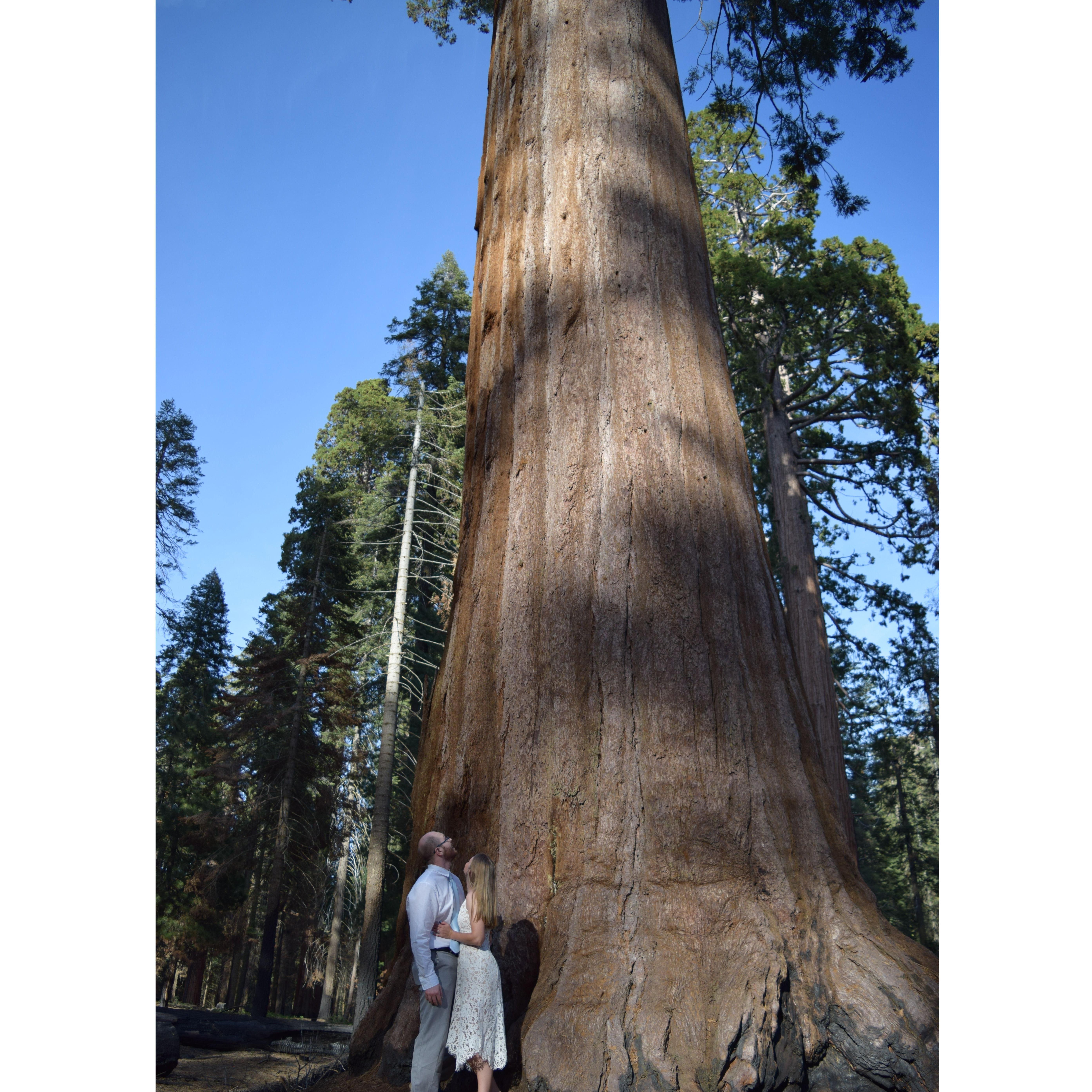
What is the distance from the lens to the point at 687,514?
329cm

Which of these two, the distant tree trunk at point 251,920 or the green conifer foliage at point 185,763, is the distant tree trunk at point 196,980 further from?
the green conifer foliage at point 185,763

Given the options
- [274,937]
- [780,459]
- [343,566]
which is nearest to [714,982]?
[780,459]

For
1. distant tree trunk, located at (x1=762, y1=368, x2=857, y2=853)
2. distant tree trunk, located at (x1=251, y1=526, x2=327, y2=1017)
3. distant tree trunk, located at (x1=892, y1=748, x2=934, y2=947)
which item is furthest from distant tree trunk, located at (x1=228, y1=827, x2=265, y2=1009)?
distant tree trunk, located at (x1=892, y1=748, x2=934, y2=947)

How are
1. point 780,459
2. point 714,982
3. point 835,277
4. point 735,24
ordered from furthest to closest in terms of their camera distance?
point 780,459 → point 835,277 → point 735,24 → point 714,982

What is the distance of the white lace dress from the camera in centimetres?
271

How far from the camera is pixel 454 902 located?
10.3 feet

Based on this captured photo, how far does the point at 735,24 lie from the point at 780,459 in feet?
23.6

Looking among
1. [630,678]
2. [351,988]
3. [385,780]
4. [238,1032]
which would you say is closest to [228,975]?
[351,988]

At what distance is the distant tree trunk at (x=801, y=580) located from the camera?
35.8ft

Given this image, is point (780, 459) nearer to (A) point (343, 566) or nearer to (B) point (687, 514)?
(B) point (687, 514)

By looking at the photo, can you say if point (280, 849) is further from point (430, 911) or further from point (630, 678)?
point (630, 678)

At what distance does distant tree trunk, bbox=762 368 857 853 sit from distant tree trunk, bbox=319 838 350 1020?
1248 centimetres

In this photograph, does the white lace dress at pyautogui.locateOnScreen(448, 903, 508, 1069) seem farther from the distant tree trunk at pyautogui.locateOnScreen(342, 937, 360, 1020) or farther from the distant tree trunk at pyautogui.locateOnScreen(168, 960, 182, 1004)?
the distant tree trunk at pyautogui.locateOnScreen(168, 960, 182, 1004)

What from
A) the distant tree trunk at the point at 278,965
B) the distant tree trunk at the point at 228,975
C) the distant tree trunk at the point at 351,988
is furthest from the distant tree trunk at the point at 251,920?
the distant tree trunk at the point at 351,988
